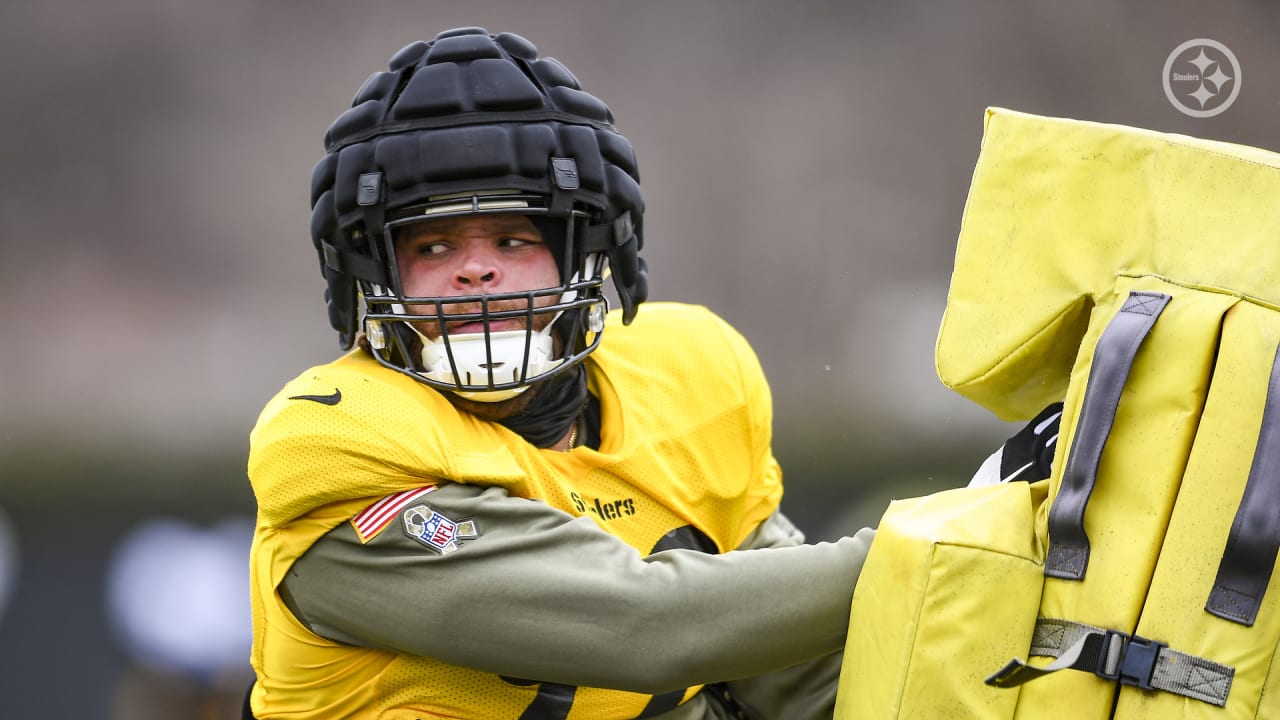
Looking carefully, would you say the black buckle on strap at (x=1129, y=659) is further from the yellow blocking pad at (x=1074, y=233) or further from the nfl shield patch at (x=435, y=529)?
the nfl shield patch at (x=435, y=529)

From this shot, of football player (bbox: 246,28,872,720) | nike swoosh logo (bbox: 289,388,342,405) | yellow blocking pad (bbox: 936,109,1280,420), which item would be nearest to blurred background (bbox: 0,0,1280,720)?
football player (bbox: 246,28,872,720)

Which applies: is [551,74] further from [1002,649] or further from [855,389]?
[855,389]

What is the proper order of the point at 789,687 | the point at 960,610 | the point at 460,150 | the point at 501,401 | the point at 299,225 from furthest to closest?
the point at 299,225 < the point at 789,687 < the point at 501,401 < the point at 460,150 < the point at 960,610

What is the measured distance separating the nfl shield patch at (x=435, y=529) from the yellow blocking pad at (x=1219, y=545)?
808 mm

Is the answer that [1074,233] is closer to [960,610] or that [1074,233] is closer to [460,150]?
[960,610]

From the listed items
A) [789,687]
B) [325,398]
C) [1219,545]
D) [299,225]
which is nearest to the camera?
[1219,545]

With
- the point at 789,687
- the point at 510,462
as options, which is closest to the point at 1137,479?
the point at 510,462

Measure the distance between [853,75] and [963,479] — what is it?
125 centimetres

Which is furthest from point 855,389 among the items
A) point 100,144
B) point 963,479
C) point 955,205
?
point 100,144

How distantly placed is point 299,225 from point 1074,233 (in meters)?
2.61

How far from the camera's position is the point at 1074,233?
1409 mm

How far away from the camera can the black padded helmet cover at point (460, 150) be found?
180 centimetres
